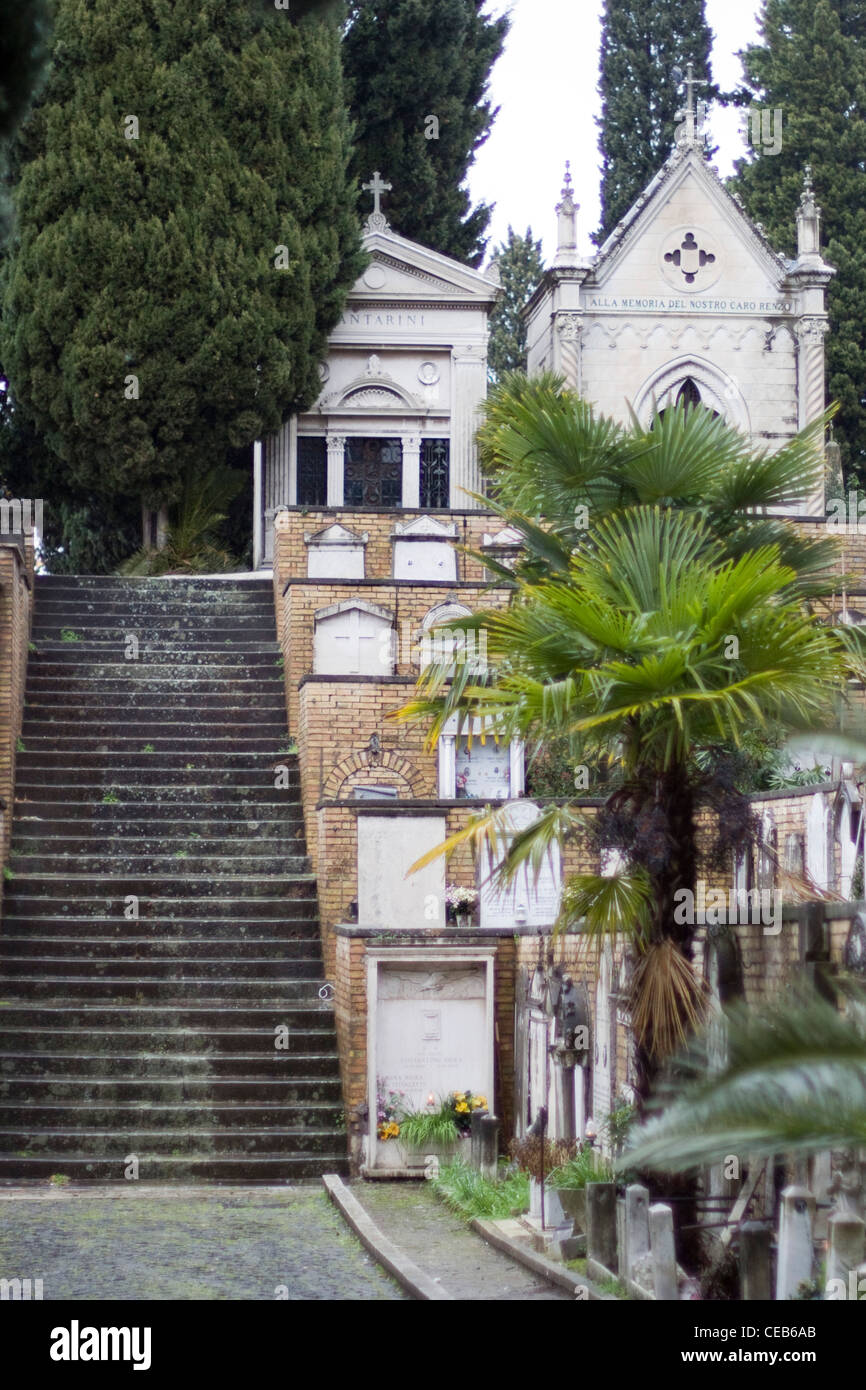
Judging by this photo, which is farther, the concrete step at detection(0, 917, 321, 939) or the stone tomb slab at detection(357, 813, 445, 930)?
the concrete step at detection(0, 917, 321, 939)

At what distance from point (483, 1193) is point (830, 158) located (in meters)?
26.6

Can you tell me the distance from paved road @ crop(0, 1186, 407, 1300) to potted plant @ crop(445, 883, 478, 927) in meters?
2.72

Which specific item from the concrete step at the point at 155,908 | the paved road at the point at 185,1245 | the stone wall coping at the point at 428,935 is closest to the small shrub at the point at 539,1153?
the paved road at the point at 185,1245

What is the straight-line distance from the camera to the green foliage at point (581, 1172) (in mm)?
10703

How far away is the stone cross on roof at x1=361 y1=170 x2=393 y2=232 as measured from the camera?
28.3 metres

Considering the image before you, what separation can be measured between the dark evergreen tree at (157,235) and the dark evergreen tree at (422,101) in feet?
14.5

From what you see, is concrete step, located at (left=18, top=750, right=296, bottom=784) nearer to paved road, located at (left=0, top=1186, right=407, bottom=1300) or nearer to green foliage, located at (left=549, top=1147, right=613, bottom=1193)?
paved road, located at (left=0, top=1186, right=407, bottom=1300)

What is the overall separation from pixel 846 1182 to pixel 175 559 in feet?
60.6

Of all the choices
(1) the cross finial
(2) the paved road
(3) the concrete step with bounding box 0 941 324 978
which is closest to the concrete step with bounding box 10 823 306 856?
(3) the concrete step with bounding box 0 941 324 978

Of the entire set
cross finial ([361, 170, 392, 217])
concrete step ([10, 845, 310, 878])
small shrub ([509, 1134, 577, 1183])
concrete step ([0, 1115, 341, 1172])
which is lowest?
concrete step ([0, 1115, 341, 1172])

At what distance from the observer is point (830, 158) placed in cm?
3441

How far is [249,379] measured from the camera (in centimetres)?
2544

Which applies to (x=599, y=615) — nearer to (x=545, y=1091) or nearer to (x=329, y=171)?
(x=545, y=1091)

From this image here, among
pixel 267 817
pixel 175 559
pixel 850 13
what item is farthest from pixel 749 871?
pixel 850 13
